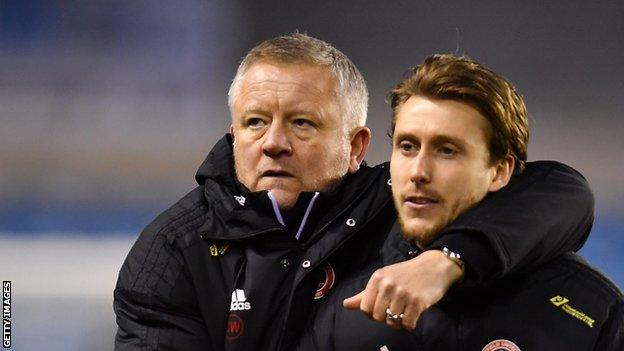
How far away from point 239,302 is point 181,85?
1.09 meters

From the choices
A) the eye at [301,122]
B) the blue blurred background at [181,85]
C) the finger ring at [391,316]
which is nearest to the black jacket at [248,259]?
the eye at [301,122]

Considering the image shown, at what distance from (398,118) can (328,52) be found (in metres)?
0.30

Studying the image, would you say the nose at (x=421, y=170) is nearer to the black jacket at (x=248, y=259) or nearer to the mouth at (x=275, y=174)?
the black jacket at (x=248, y=259)

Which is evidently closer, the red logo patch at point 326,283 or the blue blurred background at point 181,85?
the red logo patch at point 326,283

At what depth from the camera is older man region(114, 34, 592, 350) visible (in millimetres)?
1468

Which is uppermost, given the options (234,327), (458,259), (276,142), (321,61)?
(321,61)

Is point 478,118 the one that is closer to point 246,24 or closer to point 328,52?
point 328,52

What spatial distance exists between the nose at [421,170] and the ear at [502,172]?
0.10 m

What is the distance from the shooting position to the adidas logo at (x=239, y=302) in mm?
1492

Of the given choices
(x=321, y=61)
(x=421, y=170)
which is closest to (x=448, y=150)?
(x=421, y=170)

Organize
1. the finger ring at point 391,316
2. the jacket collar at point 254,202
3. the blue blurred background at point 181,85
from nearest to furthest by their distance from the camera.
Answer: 1. the finger ring at point 391,316
2. the jacket collar at point 254,202
3. the blue blurred background at point 181,85

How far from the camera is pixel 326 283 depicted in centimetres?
148

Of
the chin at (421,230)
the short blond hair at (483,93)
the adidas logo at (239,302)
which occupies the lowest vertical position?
the adidas logo at (239,302)

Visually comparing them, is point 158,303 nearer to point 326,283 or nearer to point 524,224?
point 326,283
